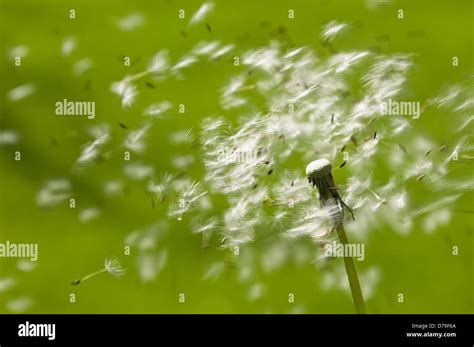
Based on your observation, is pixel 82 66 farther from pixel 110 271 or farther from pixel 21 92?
pixel 110 271

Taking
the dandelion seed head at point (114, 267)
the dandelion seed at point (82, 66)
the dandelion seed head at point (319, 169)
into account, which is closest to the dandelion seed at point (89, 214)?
the dandelion seed head at point (114, 267)

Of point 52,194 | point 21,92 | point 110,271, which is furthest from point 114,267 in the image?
point 21,92

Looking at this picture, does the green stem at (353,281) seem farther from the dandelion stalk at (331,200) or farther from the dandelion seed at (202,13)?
the dandelion seed at (202,13)

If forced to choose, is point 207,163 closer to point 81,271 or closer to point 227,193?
point 227,193

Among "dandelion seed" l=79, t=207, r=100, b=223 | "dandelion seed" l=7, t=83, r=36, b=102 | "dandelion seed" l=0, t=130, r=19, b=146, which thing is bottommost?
"dandelion seed" l=79, t=207, r=100, b=223

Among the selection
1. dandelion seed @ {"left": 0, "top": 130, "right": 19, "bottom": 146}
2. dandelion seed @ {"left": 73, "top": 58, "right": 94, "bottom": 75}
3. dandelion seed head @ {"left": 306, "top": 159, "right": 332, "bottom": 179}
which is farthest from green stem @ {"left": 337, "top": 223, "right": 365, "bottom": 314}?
dandelion seed @ {"left": 0, "top": 130, "right": 19, "bottom": 146}

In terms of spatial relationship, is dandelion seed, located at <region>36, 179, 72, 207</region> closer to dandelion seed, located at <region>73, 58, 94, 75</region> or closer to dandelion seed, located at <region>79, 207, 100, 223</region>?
dandelion seed, located at <region>79, 207, 100, 223</region>
